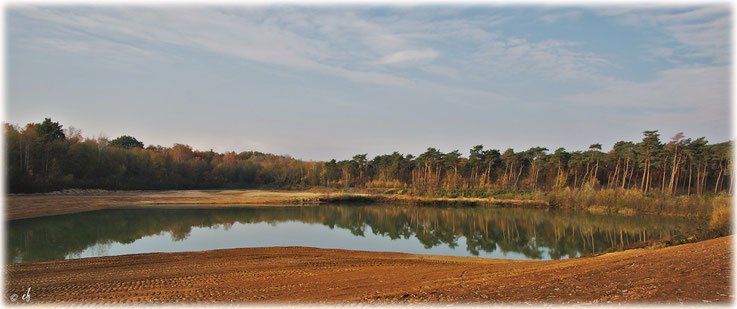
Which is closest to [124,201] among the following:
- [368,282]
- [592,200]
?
[368,282]

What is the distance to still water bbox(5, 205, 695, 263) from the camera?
17.8m

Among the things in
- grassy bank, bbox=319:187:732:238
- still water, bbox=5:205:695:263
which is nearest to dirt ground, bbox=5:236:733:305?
still water, bbox=5:205:695:263

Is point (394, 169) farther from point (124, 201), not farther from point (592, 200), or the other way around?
point (124, 201)

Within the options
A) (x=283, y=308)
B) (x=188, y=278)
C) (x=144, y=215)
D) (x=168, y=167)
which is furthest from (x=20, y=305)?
(x=168, y=167)

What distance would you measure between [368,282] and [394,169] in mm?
61943

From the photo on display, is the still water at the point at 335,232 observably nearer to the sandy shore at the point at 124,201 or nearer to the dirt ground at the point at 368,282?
the sandy shore at the point at 124,201

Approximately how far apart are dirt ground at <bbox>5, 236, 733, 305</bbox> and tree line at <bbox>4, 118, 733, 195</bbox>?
36083 millimetres

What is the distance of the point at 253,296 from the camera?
756cm

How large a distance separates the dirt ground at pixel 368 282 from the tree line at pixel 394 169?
3608 cm

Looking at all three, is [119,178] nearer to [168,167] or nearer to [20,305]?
[168,167]

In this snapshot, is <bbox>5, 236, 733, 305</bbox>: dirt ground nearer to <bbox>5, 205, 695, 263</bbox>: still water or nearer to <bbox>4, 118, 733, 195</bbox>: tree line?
<bbox>5, 205, 695, 263</bbox>: still water

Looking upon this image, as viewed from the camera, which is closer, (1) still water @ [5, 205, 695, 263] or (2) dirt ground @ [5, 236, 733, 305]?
(2) dirt ground @ [5, 236, 733, 305]

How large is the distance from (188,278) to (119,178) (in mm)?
59347

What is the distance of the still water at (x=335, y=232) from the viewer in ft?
58.3
